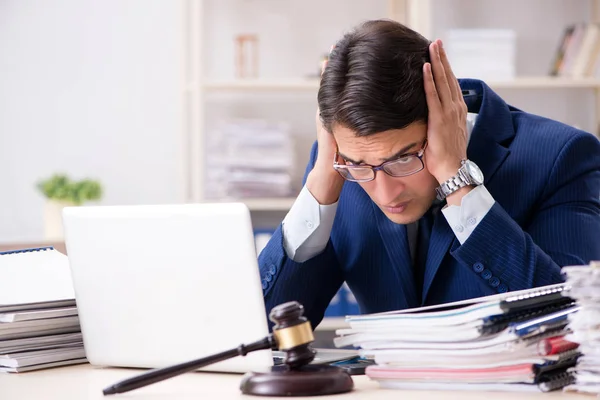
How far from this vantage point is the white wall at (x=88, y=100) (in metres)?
3.33

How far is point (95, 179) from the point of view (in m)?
3.32

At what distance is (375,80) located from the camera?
4.83 ft

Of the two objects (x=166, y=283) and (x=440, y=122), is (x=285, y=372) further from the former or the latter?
(x=440, y=122)

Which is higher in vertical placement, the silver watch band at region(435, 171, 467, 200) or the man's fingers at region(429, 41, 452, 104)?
the man's fingers at region(429, 41, 452, 104)

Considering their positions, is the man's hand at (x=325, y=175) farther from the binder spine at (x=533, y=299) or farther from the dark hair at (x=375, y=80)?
the binder spine at (x=533, y=299)

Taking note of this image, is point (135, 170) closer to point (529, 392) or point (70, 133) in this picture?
point (70, 133)

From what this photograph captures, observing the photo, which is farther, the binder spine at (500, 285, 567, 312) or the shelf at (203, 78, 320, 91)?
the shelf at (203, 78, 320, 91)

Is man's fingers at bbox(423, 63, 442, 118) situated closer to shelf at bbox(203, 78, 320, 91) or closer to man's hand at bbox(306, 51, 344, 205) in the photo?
man's hand at bbox(306, 51, 344, 205)

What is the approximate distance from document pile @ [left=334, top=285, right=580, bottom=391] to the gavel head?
0.08 metres

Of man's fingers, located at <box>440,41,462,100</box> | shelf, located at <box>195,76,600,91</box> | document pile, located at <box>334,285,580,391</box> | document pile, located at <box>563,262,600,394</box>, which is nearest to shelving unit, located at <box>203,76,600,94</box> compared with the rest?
shelf, located at <box>195,76,600,91</box>

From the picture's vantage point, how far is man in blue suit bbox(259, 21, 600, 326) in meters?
1.48

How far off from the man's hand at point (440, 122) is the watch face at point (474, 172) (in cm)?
2

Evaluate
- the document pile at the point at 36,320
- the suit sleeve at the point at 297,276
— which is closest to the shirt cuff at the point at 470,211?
the suit sleeve at the point at 297,276

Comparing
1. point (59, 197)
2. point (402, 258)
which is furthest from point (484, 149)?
point (59, 197)
